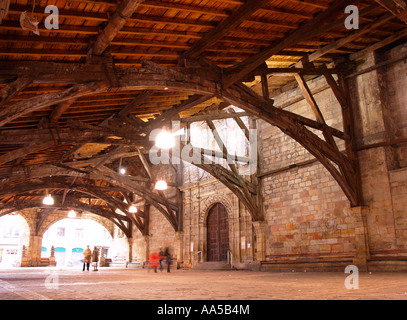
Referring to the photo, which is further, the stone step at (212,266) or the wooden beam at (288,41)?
the stone step at (212,266)

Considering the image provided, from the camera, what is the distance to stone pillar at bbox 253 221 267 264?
40.1 ft

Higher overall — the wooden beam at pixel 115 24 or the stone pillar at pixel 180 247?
the wooden beam at pixel 115 24

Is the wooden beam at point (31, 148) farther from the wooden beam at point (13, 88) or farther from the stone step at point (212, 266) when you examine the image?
the stone step at point (212, 266)

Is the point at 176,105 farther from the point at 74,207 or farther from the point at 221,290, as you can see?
the point at 74,207

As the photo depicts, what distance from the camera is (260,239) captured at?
1230 cm

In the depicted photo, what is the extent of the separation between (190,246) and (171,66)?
34.2 ft

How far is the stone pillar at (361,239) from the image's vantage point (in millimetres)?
9109

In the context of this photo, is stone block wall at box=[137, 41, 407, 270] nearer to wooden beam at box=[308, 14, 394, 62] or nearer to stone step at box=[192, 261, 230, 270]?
stone step at box=[192, 261, 230, 270]

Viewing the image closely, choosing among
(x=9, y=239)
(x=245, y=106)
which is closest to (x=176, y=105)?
(x=245, y=106)

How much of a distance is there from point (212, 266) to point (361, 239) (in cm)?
648

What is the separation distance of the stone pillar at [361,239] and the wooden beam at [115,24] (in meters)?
6.89

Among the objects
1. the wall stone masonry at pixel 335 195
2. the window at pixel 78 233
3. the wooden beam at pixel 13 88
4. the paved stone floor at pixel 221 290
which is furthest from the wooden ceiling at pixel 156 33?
the window at pixel 78 233
